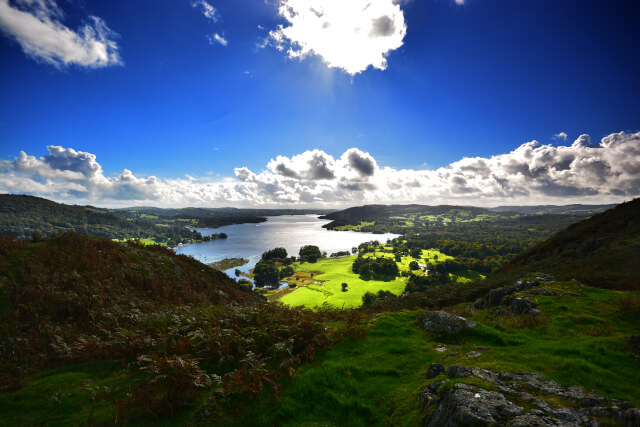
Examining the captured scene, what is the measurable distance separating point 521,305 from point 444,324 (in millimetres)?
9413

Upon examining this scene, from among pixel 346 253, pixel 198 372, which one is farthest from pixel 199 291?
pixel 346 253

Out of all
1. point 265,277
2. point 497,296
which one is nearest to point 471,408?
point 497,296

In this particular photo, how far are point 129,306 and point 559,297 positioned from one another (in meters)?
31.0

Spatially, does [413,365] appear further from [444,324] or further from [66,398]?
[66,398]

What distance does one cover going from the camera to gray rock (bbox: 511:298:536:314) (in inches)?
639

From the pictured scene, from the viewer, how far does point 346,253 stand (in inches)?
7111

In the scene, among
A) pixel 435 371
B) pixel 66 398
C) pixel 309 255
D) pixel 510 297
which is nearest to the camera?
pixel 66 398

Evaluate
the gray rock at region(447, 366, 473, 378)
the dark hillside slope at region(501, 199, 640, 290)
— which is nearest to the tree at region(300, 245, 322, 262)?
the dark hillside slope at region(501, 199, 640, 290)

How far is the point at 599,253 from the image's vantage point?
34469 millimetres

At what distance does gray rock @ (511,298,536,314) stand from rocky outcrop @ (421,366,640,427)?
1292 cm

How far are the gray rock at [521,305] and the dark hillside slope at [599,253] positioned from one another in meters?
14.2

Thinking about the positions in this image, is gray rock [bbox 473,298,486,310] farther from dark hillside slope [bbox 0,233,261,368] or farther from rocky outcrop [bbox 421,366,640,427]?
dark hillside slope [bbox 0,233,261,368]

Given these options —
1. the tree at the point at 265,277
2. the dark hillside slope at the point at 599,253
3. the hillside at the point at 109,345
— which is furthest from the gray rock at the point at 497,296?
the tree at the point at 265,277

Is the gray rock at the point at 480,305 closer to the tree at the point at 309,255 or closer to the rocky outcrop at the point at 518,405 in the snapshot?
the rocky outcrop at the point at 518,405
